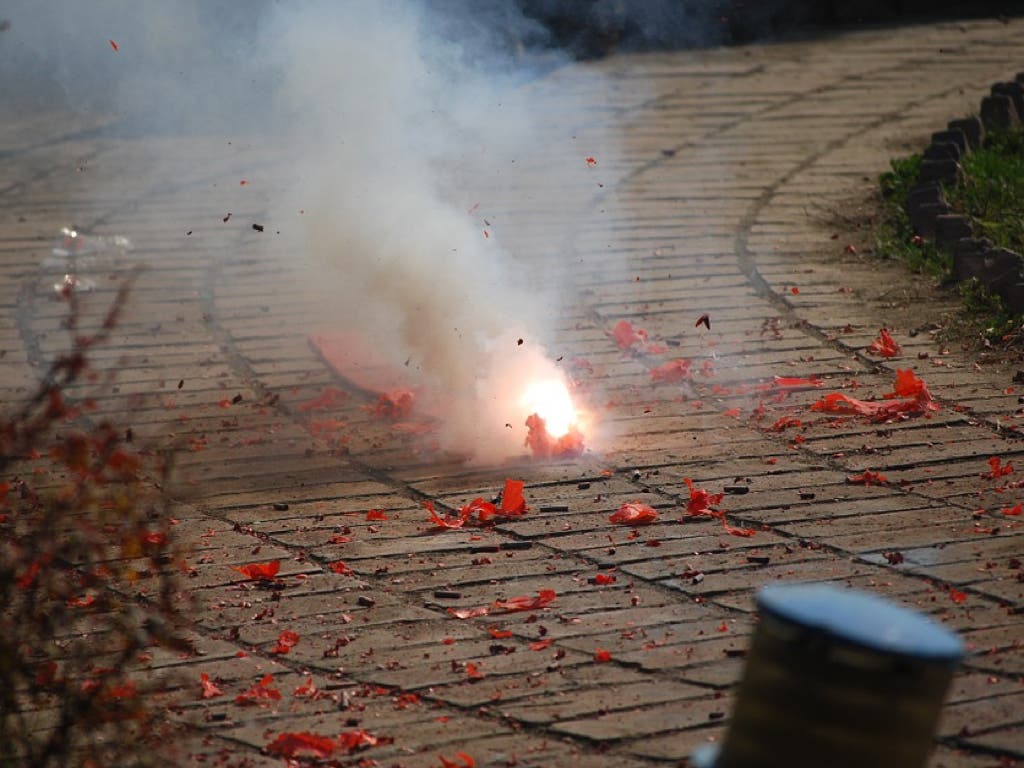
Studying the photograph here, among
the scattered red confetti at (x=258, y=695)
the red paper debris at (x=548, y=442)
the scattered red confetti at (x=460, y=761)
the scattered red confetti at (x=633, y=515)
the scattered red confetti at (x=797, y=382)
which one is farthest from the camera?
the scattered red confetti at (x=797, y=382)

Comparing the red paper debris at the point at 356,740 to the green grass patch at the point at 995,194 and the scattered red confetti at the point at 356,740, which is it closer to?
the scattered red confetti at the point at 356,740

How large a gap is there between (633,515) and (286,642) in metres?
1.19

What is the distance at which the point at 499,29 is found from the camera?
8.05 metres

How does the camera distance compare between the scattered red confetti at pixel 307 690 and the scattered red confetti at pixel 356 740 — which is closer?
the scattered red confetti at pixel 356 740

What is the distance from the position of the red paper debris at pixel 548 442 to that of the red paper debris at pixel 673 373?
71 cm

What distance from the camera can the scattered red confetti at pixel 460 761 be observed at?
9.73 feet

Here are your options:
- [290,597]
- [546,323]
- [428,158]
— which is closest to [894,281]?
[546,323]

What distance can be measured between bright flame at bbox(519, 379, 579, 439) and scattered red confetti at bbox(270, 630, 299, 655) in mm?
1609

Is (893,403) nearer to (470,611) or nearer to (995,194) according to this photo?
(470,611)

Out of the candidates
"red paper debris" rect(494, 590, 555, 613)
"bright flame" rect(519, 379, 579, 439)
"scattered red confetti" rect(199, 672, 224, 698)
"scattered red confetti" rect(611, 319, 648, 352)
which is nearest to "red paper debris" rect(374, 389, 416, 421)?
"bright flame" rect(519, 379, 579, 439)

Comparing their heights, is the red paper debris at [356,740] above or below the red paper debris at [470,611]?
above

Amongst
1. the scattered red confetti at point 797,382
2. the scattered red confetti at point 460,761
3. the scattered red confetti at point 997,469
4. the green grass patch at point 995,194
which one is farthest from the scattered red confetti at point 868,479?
the green grass patch at point 995,194

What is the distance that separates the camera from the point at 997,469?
4.49 m

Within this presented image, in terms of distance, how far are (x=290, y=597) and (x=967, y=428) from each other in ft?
7.93
